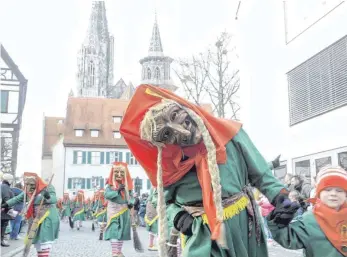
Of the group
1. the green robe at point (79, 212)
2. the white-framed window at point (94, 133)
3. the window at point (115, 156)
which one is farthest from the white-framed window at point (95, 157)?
the green robe at point (79, 212)

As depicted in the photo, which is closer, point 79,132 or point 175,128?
point 175,128

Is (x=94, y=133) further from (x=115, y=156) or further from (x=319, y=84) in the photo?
(x=319, y=84)

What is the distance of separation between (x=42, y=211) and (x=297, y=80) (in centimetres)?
1097

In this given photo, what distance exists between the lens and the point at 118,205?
415 inches

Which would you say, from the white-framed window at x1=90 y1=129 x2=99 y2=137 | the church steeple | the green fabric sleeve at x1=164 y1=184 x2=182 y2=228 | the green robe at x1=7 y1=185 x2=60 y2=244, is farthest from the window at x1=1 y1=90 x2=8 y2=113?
the church steeple

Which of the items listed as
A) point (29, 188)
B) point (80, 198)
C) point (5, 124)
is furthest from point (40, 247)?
point (80, 198)

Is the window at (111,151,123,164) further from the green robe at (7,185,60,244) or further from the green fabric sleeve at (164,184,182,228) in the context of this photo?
the green fabric sleeve at (164,184,182,228)

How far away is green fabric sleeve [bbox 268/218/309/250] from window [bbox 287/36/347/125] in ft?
35.8

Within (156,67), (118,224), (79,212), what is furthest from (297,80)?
(156,67)

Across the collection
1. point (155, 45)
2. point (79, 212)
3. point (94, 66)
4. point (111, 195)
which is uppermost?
point (155, 45)

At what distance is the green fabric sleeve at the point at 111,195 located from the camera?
34.3ft

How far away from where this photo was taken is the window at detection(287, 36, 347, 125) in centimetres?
1401

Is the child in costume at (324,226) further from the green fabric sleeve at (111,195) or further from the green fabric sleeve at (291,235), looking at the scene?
the green fabric sleeve at (111,195)

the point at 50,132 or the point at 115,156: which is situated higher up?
the point at 50,132
